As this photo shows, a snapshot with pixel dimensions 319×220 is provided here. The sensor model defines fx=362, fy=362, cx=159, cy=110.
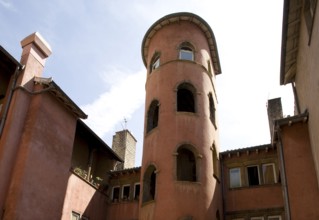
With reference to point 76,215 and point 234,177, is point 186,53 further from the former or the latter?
point 76,215

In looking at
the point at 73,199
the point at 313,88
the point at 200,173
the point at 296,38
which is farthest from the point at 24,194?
the point at 296,38

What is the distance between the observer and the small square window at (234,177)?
20405 mm

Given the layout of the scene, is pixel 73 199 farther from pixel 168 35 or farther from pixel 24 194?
pixel 168 35

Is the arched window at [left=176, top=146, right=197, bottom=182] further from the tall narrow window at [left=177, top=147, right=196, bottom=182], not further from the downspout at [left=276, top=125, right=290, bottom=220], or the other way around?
the downspout at [left=276, top=125, right=290, bottom=220]

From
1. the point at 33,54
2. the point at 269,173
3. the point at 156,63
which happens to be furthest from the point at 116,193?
the point at 33,54

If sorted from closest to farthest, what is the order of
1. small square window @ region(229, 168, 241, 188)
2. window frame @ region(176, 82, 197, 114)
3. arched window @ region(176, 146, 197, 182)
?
arched window @ region(176, 146, 197, 182) → small square window @ region(229, 168, 241, 188) → window frame @ region(176, 82, 197, 114)

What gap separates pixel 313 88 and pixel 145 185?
9.40m

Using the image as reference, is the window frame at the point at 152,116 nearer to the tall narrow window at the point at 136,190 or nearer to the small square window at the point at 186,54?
the small square window at the point at 186,54

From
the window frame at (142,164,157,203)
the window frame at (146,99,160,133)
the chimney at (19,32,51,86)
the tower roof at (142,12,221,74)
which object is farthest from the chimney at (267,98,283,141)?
the chimney at (19,32,51,86)

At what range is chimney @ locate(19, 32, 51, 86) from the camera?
1706 centimetres

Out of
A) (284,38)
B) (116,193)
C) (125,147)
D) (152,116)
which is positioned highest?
(284,38)

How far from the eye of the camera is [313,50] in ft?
44.0

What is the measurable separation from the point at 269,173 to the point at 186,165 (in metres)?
4.63

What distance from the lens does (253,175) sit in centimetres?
2041
